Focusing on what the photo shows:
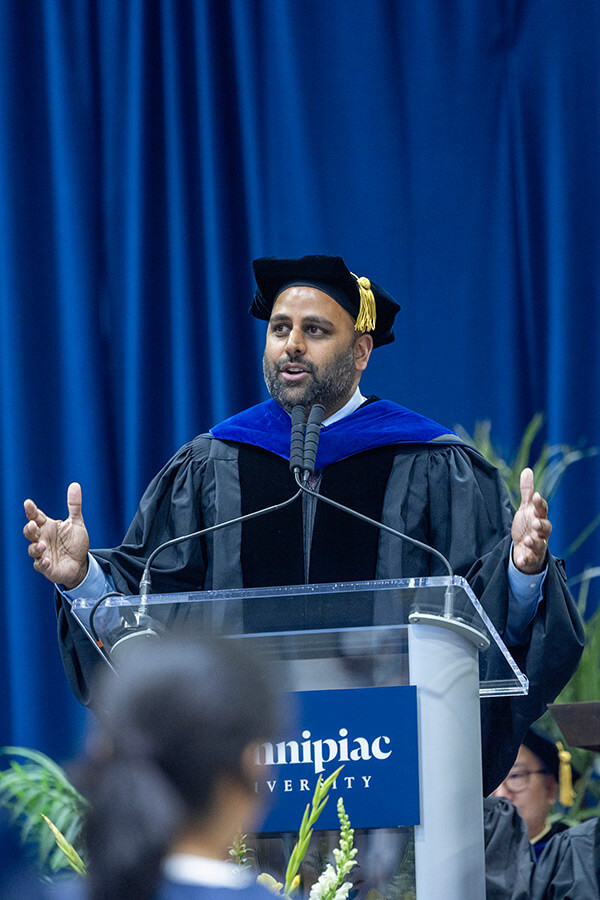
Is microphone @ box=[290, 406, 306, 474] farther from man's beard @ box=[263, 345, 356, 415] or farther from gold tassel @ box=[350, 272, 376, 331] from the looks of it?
gold tassel @ box=[350, 272, 376, 331]

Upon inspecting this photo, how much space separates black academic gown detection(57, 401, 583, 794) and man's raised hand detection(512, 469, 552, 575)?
0.60 ft

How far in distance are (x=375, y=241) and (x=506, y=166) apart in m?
0.64

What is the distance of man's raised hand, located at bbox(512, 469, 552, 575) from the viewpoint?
2.55 metres

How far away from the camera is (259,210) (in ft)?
18.8

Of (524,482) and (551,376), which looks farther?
(551,376)

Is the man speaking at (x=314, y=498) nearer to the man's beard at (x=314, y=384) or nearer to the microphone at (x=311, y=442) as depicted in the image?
the man's beard at (x=314, y=384)

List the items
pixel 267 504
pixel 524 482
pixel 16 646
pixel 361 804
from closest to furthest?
pixel 361 804 < pixel 524 482 < pixel 267 504 < pixel 16 646

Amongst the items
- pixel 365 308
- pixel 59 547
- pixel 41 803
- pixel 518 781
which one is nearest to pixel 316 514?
pixel 365 308

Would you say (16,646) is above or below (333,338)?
below

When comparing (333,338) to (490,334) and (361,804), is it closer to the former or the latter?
(361,804)

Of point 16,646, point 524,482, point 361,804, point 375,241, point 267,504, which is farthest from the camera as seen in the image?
point 375,241

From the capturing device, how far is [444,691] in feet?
6.76

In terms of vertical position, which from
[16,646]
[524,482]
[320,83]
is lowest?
[16,646]

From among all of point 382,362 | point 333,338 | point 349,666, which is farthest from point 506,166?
point 349,666
